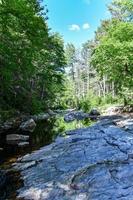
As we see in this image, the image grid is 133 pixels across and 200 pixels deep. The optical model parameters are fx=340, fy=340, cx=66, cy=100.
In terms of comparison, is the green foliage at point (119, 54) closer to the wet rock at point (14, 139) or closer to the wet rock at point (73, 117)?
the wet rock at point (73, 117)

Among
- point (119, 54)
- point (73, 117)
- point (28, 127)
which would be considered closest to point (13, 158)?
point (28, 127)

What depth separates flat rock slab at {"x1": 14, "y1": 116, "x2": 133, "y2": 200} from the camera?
8.53m

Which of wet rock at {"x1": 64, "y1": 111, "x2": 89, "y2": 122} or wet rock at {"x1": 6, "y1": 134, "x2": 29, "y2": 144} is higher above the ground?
wet rock at {"x1": 64, "y1": 111, "x2": 89, "y2": 122}

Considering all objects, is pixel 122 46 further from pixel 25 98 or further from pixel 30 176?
pixel 30 176

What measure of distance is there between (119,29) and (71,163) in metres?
24.5

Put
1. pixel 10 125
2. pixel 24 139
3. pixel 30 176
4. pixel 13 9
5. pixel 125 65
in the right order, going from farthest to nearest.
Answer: pixel 125 65 < pixel 10 125 < pixel 24 139 < pixel 13 9 < pixel 30 176

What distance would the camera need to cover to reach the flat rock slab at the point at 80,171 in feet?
28.0

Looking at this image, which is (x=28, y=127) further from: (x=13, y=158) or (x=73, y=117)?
(x=73, y=117)

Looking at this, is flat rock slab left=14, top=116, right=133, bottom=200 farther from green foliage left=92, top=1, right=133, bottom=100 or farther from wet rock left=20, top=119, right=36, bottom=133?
green foliage left=92, top=1, right=133, bottom=100

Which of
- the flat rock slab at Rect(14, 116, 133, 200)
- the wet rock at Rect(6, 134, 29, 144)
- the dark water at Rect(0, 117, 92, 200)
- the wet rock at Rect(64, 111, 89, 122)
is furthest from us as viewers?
the wet rock at Rect(64, 111, 89, 122)

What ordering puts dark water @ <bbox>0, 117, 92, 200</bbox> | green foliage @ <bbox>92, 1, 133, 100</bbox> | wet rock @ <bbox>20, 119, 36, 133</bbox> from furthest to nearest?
1. green foliage @ <bbox>92, 1, 133, 100</bbox>
2. wet rock @ <bbox>20, 119, 36, 133</bbox>
3. dark water @ <bbox>0, 117, 92, 200</bbox>

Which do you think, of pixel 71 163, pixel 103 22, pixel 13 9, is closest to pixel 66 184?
pixel 71 163

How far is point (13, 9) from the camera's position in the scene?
48.8 feet

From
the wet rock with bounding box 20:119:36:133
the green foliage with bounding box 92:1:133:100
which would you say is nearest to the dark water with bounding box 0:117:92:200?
the wet rock with bounding box 20:119:36:133
